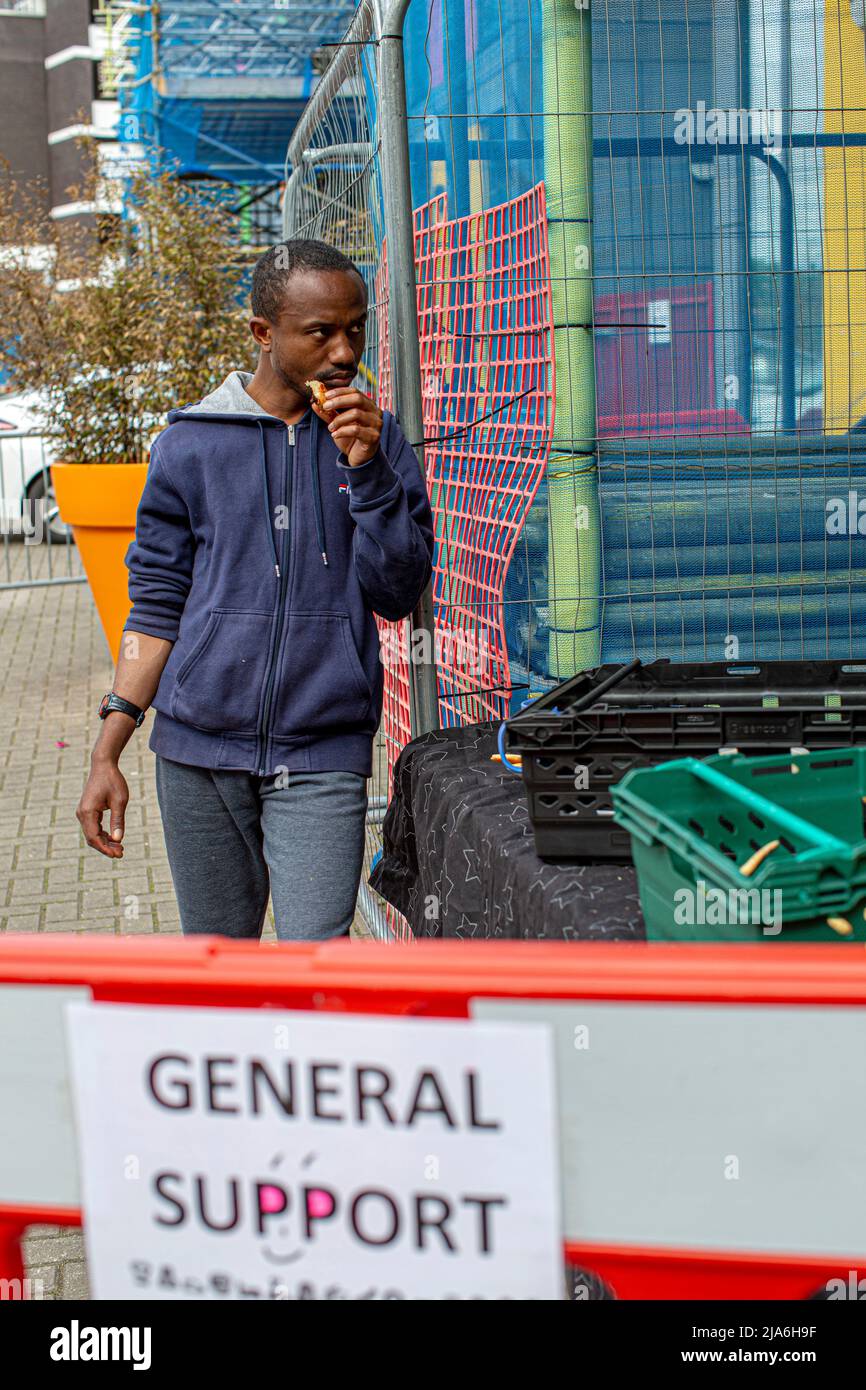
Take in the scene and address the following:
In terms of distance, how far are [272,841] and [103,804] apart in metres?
0.35

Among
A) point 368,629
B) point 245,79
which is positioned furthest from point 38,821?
point 245,79

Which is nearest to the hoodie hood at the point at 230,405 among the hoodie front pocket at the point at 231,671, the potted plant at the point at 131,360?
the hoodie front pocket at the point at 231,671

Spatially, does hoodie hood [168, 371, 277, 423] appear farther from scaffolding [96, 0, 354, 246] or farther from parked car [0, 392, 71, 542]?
scaffolding [96, 0, 354, 246]

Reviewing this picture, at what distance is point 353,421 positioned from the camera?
2705 mm

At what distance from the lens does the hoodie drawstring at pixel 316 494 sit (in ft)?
9.58

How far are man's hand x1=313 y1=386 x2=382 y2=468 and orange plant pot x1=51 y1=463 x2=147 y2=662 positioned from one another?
5.69 meters

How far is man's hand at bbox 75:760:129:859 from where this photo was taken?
3.00 metres

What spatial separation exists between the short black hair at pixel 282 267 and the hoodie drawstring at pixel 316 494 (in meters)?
0.22

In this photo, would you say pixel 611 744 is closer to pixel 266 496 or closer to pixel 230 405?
pixel 266 496

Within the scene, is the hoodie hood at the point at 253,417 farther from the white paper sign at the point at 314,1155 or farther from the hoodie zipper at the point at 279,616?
the white paper sign at the point at 314,1155

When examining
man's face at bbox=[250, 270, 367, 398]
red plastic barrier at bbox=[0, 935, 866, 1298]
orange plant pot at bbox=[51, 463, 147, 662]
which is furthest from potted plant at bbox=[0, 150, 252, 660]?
red plastic barrier at bbox=[0, 935, 866, 1298]

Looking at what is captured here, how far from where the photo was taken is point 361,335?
2.91 metres
